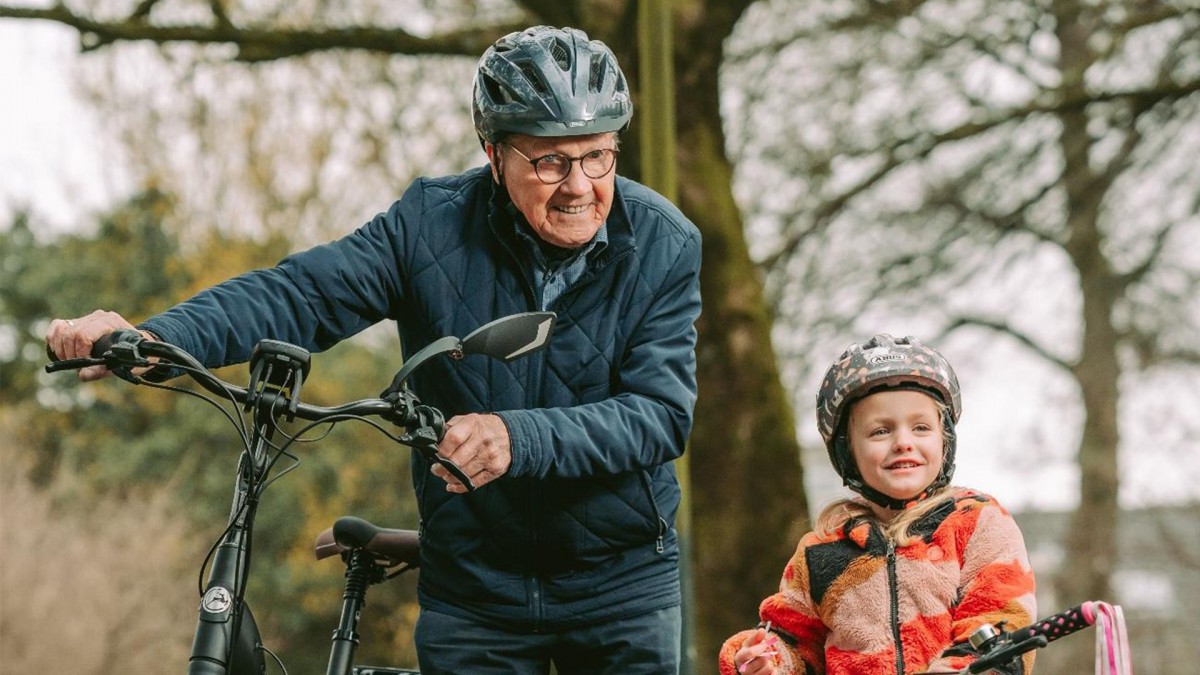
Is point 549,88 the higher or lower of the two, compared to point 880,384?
higher

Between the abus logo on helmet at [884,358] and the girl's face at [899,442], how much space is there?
6cm

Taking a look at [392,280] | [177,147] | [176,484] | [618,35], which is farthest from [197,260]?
[392,280]

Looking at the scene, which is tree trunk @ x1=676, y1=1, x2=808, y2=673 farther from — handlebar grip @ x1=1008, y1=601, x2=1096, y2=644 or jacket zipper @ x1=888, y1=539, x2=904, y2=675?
handlebar grip @ x1=1008, y1=601, x2=1096, y2=644

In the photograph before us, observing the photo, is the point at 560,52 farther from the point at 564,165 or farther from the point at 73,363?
the point at 73,363

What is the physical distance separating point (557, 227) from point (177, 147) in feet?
40.2

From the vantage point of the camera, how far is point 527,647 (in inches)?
123

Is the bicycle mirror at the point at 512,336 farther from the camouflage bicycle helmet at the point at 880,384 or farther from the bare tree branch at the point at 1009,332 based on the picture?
the bare tree branch at the point at 1009,332

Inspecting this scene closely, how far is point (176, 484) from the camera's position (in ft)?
55.3

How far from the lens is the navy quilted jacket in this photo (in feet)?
10.2

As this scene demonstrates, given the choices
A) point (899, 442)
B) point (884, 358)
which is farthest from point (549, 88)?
point (899, 442)

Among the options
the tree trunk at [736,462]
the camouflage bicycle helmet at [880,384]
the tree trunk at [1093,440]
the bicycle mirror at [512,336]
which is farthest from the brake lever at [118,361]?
the tree trunk at [1093,440]

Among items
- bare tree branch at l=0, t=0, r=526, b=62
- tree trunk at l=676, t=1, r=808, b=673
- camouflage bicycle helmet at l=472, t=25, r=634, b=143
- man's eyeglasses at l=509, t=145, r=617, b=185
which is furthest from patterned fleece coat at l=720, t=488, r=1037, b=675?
bare tree branch at l=0, t=0, r=526, b=62

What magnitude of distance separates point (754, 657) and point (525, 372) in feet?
2.46

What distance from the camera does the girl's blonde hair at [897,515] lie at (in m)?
2.91
